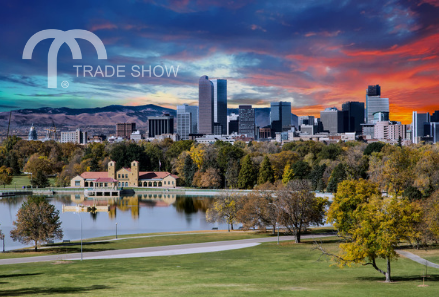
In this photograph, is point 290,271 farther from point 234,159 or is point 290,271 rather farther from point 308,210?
point 234,159

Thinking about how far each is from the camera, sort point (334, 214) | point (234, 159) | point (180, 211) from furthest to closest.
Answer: point (234, 159)
point (180, 211)
point (334, 214)

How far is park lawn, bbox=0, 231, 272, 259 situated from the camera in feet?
129

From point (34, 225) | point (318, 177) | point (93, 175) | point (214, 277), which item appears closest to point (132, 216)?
point (34, 225)

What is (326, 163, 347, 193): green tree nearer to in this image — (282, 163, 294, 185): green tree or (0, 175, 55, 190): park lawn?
(282, 163, 294, 185): green tree

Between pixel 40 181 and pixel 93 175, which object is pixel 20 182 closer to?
pixel 40 181

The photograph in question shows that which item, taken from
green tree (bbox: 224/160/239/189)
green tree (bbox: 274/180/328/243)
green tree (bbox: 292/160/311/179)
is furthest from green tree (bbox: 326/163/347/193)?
green tree (bbox: 274/180/328/243)

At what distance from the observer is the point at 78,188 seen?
119m

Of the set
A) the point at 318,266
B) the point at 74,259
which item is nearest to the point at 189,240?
Answer: the point at 74,259

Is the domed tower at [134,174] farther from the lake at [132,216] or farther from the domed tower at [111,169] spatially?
the lake at [132,216]

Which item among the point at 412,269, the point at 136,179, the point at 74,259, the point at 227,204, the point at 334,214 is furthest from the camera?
the point at 136,179

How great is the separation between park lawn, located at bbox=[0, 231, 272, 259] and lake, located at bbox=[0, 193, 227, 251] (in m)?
5.83

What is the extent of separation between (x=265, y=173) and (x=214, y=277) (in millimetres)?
77312

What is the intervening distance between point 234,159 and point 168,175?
18.5 m

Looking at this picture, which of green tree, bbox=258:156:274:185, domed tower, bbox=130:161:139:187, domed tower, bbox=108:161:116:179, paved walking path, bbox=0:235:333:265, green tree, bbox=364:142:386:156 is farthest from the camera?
domed tower, bbox=130:161:139:187
